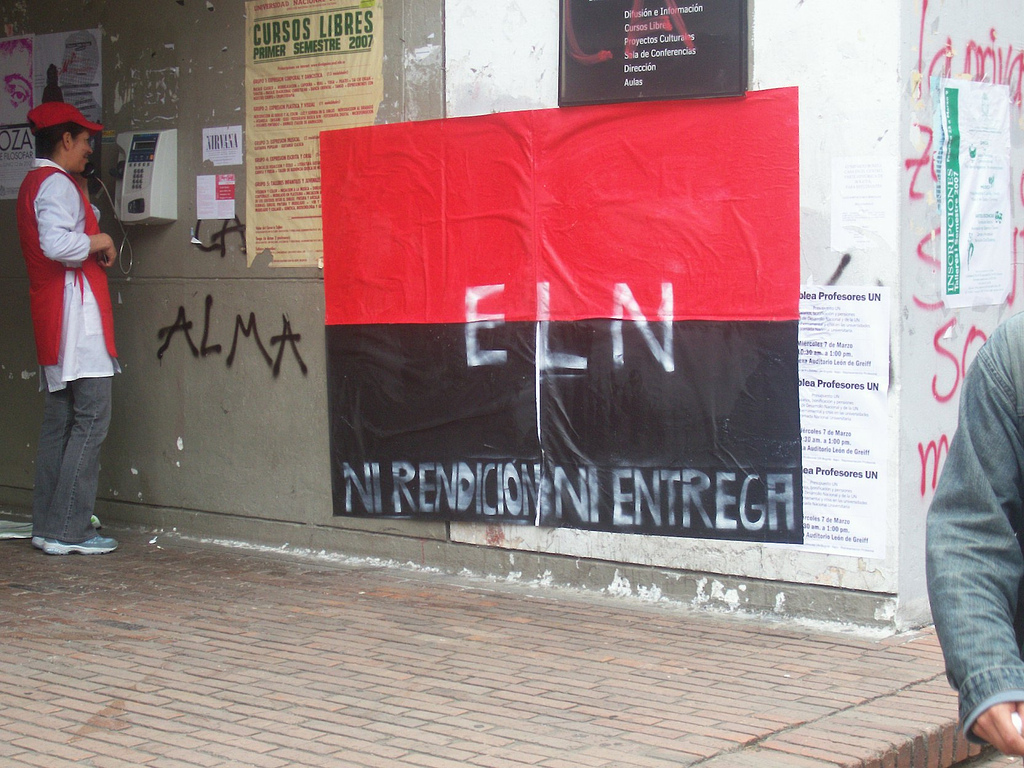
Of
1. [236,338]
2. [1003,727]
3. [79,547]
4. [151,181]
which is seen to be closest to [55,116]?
[151,181]

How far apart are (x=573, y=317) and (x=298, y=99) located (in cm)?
195

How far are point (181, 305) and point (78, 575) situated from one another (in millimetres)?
1633

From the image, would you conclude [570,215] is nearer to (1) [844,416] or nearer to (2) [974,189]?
(1) [844,416]

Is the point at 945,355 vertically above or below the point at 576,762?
above

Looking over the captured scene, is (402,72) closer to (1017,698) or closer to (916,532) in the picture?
(916,532)

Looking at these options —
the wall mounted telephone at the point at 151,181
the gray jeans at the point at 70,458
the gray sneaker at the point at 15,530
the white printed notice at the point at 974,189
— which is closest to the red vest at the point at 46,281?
the gray jeans at the point at 70,458

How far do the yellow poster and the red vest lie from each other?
0.80m

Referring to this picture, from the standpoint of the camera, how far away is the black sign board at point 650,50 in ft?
17.2

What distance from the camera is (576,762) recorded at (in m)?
3.65

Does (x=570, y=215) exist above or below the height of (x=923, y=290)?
above

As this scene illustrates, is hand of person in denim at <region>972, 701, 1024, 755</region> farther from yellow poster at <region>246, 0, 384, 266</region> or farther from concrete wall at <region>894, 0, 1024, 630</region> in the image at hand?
yellow poster at <region>246, 0, 384, 266</region>

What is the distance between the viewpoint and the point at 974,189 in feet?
17.4

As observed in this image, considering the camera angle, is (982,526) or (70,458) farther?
(70,458)

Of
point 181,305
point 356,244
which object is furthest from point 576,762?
point 181,305
